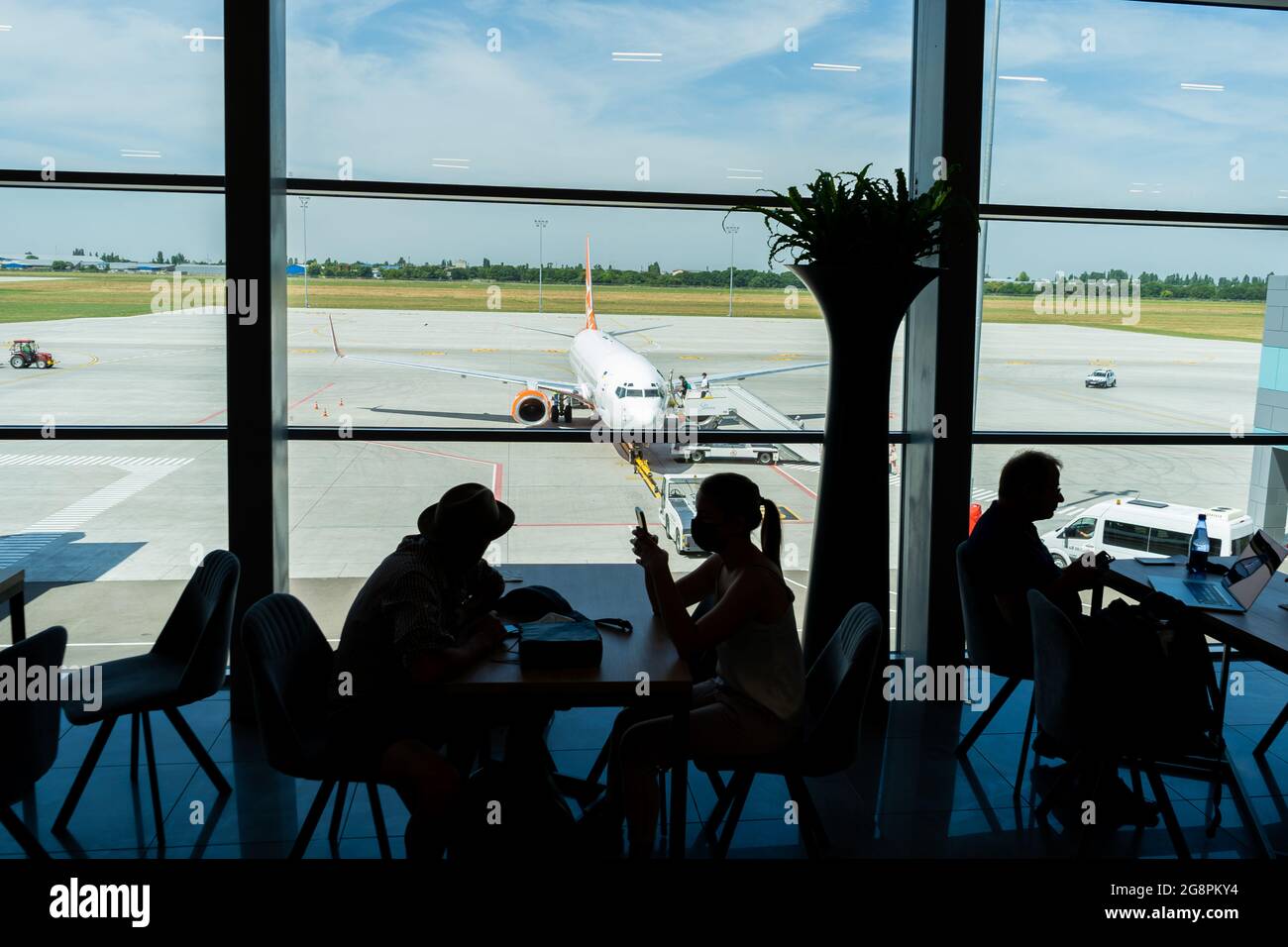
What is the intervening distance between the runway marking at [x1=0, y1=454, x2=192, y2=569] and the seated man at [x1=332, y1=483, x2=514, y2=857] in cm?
225

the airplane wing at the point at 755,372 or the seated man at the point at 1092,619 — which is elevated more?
the airplane wing at the point at 755,372

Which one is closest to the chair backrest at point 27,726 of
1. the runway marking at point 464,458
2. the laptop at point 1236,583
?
the runway marking at point 464,458

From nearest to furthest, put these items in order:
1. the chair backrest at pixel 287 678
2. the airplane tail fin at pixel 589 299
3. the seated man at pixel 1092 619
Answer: the chair backrest at pixel 287 678, the seated man at pixel 1092 619, the airplane tail fin at pixel 589 299

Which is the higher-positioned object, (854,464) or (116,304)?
(116,304)

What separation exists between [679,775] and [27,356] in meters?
3.58

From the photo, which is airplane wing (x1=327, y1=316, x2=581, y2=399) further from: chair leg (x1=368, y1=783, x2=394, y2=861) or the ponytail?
chair leg (x1=368, y1=783, x2=394, y2=861)

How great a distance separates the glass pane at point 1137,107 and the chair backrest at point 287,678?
3.54 m

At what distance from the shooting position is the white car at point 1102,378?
205 inches

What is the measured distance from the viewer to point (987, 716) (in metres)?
3.61

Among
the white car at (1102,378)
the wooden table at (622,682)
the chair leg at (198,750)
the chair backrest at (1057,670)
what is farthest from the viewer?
the white car at (1102,378)

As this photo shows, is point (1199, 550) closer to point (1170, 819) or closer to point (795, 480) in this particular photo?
point (1170, 819)

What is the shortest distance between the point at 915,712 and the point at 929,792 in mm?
816

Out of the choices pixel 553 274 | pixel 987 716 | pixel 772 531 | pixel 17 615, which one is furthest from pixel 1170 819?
pixel 17 615

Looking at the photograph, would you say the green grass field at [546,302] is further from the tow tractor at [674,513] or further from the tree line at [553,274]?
the tow tractor at [674,513]
